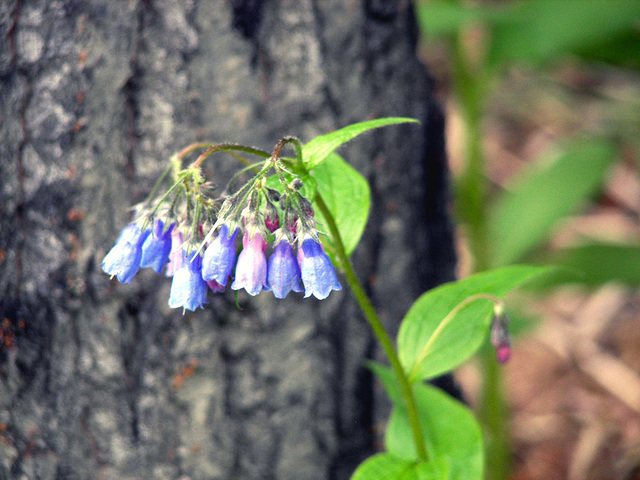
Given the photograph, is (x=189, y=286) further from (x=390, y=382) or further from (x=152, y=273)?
(x=390, y=382)

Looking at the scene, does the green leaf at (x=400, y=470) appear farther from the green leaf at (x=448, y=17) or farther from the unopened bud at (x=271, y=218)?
the green leaf at (x=448, y=17)

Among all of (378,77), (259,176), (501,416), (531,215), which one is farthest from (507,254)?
(259,176)

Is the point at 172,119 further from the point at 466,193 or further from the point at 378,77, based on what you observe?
the point at 466,193

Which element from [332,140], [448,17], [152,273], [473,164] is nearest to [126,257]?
[152,273]

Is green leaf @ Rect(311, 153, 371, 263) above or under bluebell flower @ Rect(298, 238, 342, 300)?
above

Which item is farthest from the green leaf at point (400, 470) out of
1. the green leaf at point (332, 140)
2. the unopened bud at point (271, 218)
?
the green leaf at point (332, 140)

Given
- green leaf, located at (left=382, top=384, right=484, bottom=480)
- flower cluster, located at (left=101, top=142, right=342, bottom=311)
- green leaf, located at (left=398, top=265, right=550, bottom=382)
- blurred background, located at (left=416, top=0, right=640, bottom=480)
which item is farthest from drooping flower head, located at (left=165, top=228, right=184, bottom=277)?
blurred background, located at (left=416, top=0, right=640, bottom=480)

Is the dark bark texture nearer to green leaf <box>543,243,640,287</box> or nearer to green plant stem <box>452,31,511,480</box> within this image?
green plant stem <box>452,31,511,480</box>
